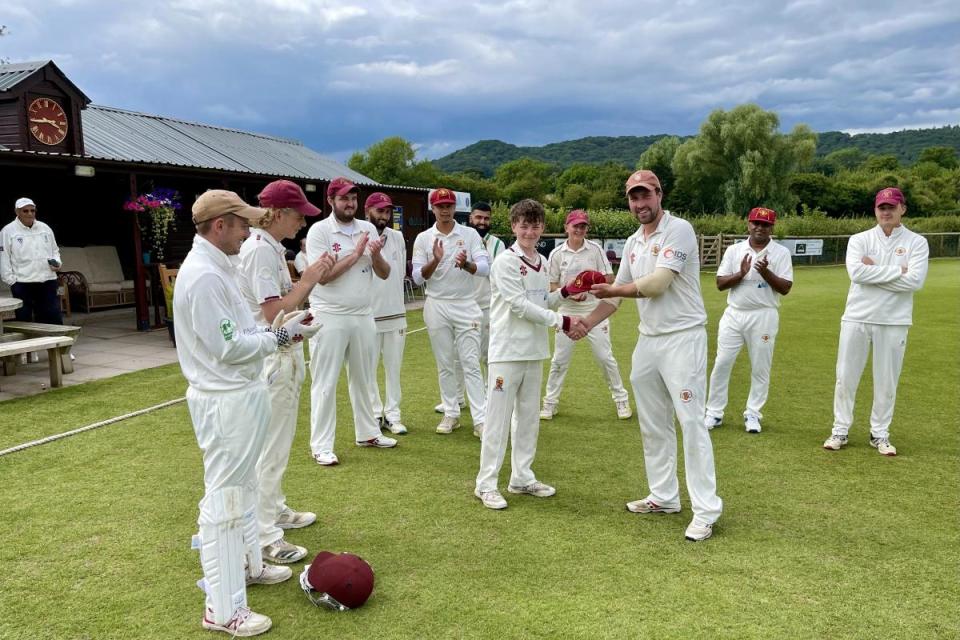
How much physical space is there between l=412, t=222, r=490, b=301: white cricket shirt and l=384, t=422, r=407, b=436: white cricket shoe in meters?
1.25

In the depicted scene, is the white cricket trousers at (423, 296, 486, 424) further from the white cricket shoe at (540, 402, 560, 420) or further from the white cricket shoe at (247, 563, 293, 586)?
the white cricket shoe at (247, 563, 293, 586)

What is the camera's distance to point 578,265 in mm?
6699

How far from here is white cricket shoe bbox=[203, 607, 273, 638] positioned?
2971 millimetres

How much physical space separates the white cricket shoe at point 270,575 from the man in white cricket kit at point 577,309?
3.65 m

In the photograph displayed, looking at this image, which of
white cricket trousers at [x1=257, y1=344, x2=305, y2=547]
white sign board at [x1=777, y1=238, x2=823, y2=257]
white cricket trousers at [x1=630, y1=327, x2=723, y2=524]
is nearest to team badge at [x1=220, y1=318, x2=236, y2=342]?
white cricket trousers at [x1=257, y1=344, x2=305, y2=547]

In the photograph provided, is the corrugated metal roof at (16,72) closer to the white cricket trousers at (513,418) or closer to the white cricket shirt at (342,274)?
the white cricket shirt at (342,274)

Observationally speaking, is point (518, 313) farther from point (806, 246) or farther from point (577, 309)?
point (806, 246)

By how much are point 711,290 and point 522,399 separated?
1682 cm

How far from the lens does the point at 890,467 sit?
205 inches

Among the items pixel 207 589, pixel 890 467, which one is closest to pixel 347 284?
pixel 207 589

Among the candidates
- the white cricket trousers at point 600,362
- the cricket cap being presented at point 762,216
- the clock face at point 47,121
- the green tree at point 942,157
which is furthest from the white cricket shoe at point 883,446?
the green tree at point 942,157

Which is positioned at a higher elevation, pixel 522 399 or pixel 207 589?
pixel 522 399

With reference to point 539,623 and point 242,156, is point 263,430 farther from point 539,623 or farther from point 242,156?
point 242,156

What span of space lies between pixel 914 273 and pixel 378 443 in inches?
184
